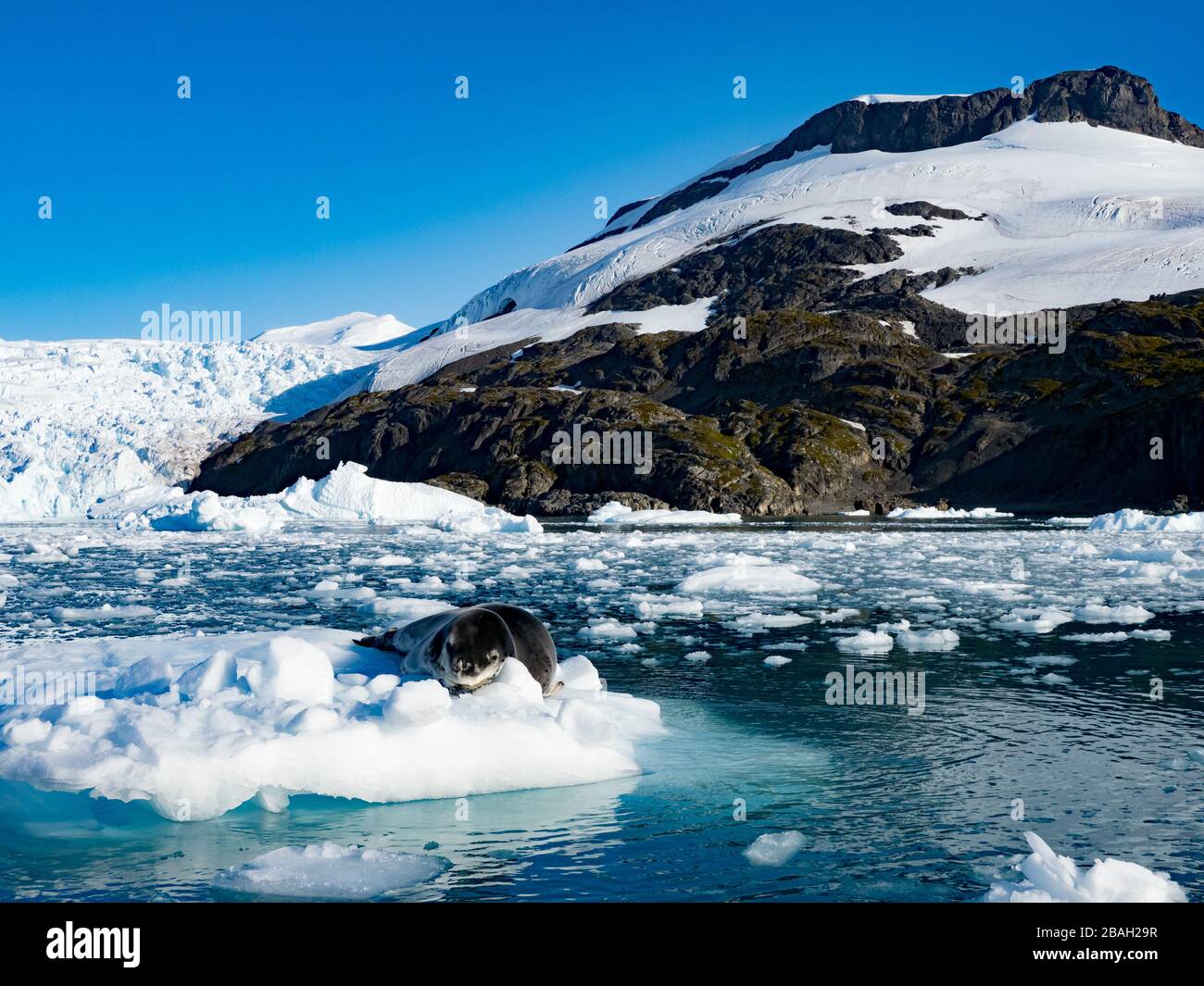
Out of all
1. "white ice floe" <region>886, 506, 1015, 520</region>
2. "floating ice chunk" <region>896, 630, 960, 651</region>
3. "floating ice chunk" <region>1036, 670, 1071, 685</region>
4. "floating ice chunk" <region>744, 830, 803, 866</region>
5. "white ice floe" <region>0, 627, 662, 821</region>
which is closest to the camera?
"floating ice chunk" <region>744, 830, 803, 866</region>

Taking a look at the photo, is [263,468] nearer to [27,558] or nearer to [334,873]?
[27,558]

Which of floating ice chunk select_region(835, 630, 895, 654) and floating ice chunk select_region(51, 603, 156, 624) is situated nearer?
floating ice chunk select_region(835, 630, 895, 654)

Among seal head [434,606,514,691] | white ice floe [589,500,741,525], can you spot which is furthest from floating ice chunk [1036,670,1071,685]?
white ice floe [589,500,741,525]

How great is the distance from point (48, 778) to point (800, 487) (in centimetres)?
10896

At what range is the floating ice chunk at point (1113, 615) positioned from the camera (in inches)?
810

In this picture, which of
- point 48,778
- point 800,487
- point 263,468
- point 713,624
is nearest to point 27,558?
point 713,624

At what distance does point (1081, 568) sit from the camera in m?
32.8

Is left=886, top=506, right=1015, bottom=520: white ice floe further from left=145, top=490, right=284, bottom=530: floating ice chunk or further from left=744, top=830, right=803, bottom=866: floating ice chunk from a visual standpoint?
left=744, top=830, right=803, bottom=866: floating ice chunk

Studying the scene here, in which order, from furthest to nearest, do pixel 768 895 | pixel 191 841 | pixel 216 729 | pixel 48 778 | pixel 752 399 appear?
1. pixel 752 399
2. pixel 216 729
3. pixel 48 778
4. pixel 191 841
5. pixel 768 895

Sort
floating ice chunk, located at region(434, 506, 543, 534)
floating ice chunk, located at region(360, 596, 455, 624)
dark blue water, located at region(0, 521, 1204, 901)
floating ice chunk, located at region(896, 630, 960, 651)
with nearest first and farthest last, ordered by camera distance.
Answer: dark blue water, located at region(0, 521, 1204, 901) < floating ice chunk, located at region(896, 630, 960, 651) < floating ice chunk, located at region(360, 596, 455, 624) < floating ice chunk, located at region(434, 506, 543, 534)

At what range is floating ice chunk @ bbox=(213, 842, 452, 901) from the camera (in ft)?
22.2

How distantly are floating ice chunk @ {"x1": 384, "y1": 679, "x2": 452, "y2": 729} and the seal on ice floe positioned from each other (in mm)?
1235

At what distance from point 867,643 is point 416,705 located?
10293 millimetres

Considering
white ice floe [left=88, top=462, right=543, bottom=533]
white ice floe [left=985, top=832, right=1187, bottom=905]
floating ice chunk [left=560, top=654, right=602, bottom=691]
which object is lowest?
white ice floe [left=985, top=832, right=1187, bottom=905]
